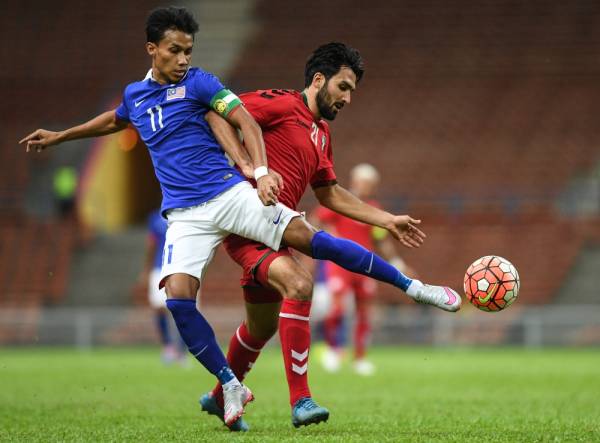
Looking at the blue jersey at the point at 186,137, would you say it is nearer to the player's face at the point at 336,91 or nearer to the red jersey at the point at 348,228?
the player's face at the point at 336,91

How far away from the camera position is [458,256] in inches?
844

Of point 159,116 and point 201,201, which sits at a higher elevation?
point 159,116

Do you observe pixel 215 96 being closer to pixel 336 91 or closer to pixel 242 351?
pixel 336 91

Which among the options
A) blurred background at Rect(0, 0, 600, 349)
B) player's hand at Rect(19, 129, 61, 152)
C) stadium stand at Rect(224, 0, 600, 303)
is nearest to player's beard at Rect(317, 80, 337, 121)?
player's hand at Rect(19, 129, 61, 152)

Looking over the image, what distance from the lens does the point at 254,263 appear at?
5.77 m

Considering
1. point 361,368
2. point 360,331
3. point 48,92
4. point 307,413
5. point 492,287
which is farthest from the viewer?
point 48,92

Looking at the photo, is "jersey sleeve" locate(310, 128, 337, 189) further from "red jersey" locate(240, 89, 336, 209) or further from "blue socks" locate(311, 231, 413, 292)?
"blue socks" locate(311, 231, 413, 292)

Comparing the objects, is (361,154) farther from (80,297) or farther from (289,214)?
(289,214)

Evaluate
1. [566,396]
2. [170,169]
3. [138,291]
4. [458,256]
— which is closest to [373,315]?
[458,256]

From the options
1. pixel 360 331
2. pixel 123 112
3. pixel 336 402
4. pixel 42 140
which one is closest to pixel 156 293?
pixel 360 331

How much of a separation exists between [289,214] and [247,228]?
0.25 metres

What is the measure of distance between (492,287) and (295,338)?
123 cm

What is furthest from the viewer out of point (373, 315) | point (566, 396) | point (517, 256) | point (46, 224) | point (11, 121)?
point (11, 121)

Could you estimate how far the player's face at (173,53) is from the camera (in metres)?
5.85
